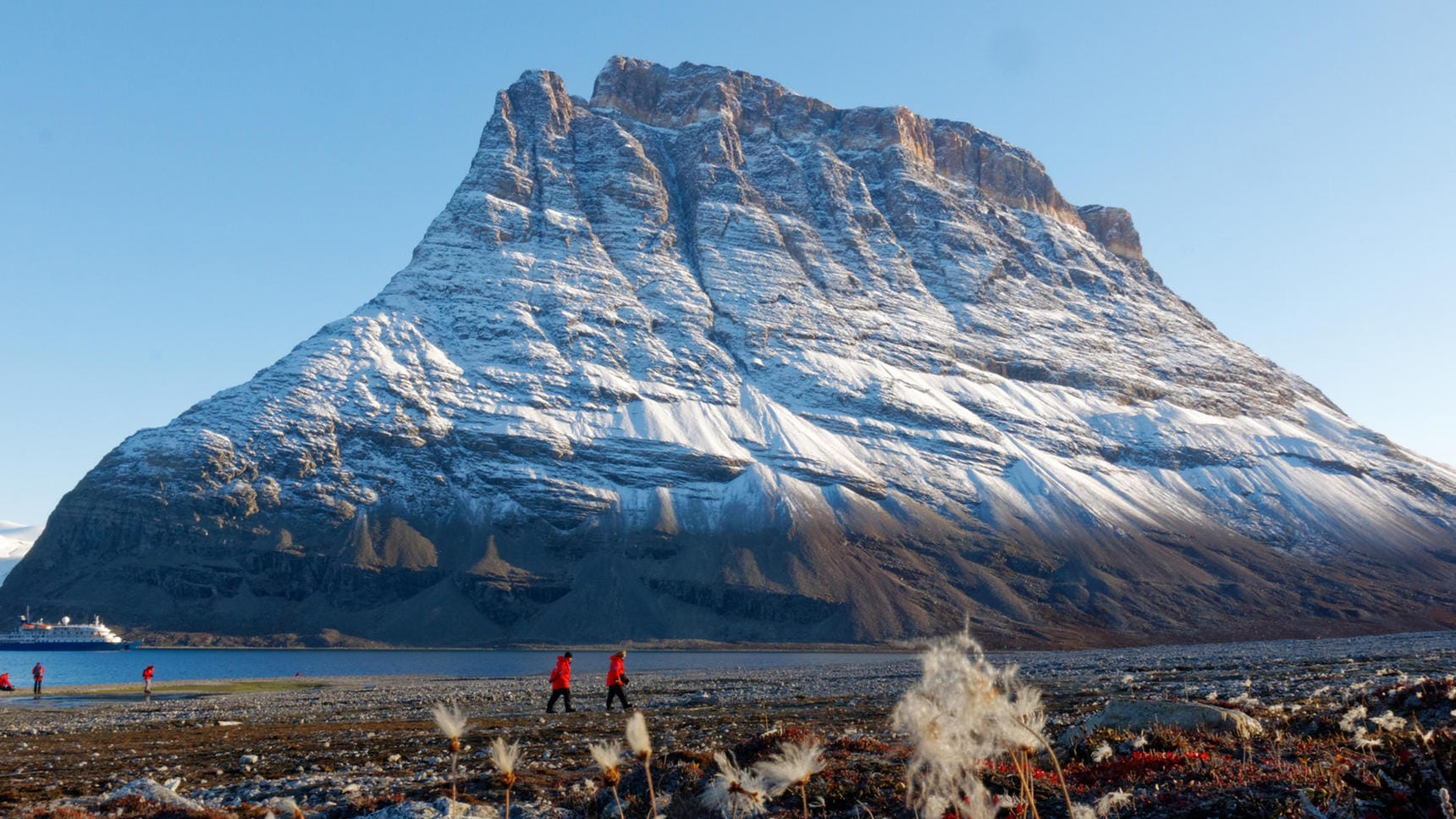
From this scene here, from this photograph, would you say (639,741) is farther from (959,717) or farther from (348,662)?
(348,662)

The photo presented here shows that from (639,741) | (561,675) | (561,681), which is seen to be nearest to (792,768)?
(639,741)

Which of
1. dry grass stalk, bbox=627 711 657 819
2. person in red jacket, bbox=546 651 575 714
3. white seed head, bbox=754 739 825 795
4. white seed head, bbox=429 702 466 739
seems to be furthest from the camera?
person in red jacket, bbox=546 651 575 714

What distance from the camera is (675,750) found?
20.1 metres

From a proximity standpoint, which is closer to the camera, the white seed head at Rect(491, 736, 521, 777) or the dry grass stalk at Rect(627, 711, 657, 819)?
the dry grass stalk at Rect(627, 711, 657, 819)

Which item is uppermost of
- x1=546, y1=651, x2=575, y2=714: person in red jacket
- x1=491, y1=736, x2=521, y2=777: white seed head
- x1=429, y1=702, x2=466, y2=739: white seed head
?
x1=429, y1=702, x2=466, y2=739: white seed head

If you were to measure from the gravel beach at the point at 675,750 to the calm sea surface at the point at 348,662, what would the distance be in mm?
46598

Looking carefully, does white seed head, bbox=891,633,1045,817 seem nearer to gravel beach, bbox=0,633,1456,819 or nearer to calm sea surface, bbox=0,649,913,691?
gravel beach, bbox=0,633,1456,819

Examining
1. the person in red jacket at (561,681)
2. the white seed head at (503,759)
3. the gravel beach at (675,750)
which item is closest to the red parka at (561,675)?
the person in red jacket at (561,681)

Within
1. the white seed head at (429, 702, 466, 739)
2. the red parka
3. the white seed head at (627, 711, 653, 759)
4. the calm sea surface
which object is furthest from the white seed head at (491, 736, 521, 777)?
the calm sea surface

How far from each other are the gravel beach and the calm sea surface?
46598mm

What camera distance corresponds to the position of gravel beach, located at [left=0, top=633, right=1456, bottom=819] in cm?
1082

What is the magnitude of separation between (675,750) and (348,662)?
386 ft

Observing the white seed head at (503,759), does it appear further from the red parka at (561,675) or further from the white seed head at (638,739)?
the red parka at (561,675)

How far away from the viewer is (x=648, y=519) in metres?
194
